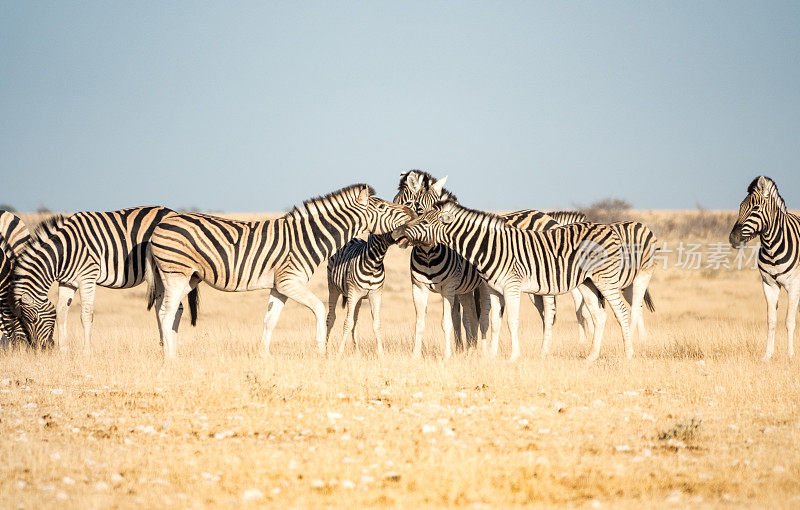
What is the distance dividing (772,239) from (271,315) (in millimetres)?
7648

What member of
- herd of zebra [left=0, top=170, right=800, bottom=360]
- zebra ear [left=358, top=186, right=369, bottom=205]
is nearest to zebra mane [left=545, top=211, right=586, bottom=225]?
herd of zebra [left=0, top=170, right=800, bottom=360]

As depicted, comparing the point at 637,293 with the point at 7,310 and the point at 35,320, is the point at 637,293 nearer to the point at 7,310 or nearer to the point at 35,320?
the point at 35,320

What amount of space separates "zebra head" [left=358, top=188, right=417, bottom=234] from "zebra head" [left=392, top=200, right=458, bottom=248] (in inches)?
12.8

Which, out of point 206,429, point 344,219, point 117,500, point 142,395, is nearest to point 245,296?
point 344,219

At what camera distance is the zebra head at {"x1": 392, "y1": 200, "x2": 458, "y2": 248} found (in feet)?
36.1

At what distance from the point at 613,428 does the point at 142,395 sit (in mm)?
5208

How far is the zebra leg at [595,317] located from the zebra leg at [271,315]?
15.7ft

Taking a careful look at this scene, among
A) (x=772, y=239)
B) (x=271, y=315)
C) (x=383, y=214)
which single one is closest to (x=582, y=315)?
(x=772, y=239)

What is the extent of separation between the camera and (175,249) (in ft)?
36.0

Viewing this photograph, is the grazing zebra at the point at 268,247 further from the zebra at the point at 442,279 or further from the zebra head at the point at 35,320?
the zebra head at the point at 35,320

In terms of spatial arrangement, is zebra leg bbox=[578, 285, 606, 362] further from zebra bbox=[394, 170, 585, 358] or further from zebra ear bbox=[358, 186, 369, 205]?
zebra ear bbox=[358, 186, 369, 205]

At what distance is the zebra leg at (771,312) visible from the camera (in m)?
11.4

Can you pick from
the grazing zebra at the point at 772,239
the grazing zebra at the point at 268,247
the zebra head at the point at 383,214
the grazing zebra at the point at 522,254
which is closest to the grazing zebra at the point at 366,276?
the zebra head at the point at 383,214

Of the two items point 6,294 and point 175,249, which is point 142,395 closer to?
point 175,249
